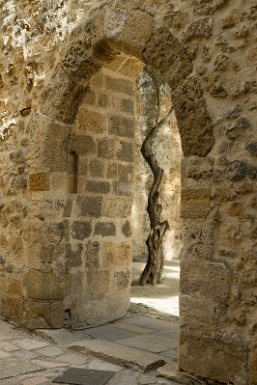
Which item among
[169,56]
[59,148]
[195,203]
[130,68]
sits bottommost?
[195,203]

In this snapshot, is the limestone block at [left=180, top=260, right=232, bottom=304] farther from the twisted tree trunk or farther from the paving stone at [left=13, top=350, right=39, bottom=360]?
the twisted tree trunk

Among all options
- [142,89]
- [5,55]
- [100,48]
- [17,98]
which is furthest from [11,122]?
[142,89]

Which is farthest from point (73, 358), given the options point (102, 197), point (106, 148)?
point (106, 148)

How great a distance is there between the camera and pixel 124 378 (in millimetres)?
2973

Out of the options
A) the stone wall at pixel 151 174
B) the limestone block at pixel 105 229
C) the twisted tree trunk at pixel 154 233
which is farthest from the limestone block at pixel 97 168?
the stone wall at pixel 151 174

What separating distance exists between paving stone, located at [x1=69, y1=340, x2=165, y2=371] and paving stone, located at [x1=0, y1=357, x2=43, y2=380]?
41 centimetres

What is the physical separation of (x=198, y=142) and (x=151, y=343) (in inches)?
65.4

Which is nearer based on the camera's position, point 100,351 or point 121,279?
point 100,351

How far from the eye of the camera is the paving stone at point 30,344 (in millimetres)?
3629

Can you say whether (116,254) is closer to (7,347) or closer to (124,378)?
(7,347)

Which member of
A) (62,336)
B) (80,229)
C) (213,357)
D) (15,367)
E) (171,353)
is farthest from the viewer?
(80,229)

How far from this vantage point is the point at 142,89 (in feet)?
32.3

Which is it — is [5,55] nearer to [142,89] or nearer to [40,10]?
[40,10]

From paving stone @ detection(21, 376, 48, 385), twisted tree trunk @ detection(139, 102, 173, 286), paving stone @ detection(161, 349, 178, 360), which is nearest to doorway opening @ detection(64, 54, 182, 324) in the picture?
paving stone @ detection(161, 349, 178, 360)
